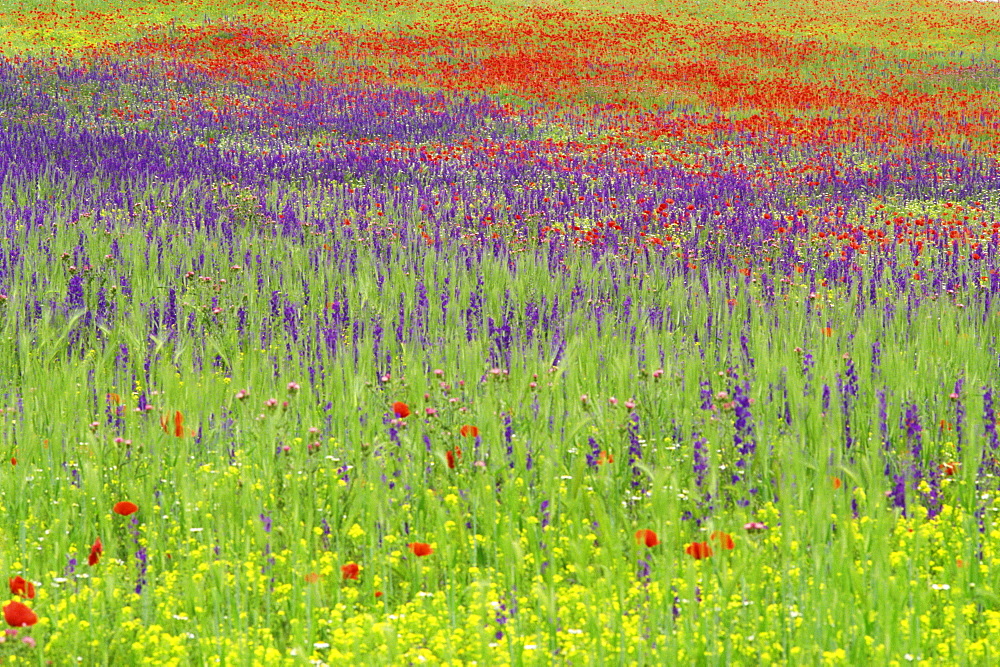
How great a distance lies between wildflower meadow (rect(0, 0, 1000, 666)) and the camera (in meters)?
2.27

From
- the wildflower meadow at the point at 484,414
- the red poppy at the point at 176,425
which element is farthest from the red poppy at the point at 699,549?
the red poppy at the point at 176,425

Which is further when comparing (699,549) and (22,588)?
(699,549)

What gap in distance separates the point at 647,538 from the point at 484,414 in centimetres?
115

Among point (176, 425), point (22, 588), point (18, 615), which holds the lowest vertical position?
point (176, 425)

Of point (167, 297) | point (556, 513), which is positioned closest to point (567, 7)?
point (167, 297)

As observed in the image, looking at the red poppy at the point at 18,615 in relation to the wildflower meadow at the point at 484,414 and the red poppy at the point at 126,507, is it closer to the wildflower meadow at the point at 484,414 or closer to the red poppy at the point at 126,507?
the wildflower meadow at the point at 484,414

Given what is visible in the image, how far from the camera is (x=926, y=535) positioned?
2.55 m

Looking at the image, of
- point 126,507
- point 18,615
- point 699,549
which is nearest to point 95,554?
point 126,507

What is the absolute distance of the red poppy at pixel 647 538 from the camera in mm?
2290

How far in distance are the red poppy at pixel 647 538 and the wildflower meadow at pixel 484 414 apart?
17 mm

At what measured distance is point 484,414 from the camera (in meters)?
3.38

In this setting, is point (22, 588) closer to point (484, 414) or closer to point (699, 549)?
point (699, 549)

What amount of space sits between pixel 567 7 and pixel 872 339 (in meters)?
37.0

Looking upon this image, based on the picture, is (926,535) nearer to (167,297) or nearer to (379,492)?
(379,492)
